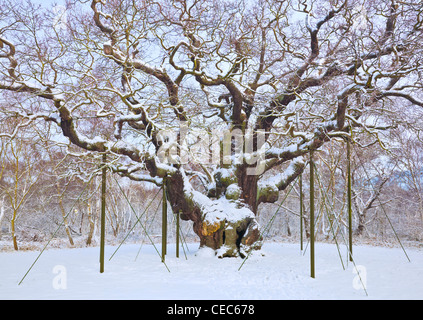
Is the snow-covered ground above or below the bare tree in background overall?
below

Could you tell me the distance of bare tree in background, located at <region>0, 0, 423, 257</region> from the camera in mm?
6781

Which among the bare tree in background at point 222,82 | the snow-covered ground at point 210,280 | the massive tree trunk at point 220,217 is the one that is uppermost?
the bare tree in background at point 222,82

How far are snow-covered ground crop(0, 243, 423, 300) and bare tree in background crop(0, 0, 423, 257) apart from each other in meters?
1.65

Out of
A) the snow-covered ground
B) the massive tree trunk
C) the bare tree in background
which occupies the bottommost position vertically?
the snow-covered ground

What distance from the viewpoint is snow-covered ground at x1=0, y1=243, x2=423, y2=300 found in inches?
177

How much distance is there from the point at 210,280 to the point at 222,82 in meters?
4.60

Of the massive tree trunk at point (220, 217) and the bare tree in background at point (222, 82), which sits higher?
the bare tree in background at point (222, 82)

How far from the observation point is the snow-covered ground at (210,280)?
4508 millimetres

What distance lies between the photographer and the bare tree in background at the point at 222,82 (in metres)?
6.78

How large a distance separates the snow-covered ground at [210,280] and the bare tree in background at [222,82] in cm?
165

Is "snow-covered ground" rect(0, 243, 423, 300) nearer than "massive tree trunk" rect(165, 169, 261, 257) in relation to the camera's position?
Yes

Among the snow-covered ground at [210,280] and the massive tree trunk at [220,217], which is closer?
→ the snow-covered ground at [210,280]

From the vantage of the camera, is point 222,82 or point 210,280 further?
point 222,82

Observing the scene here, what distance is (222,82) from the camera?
827 cm
